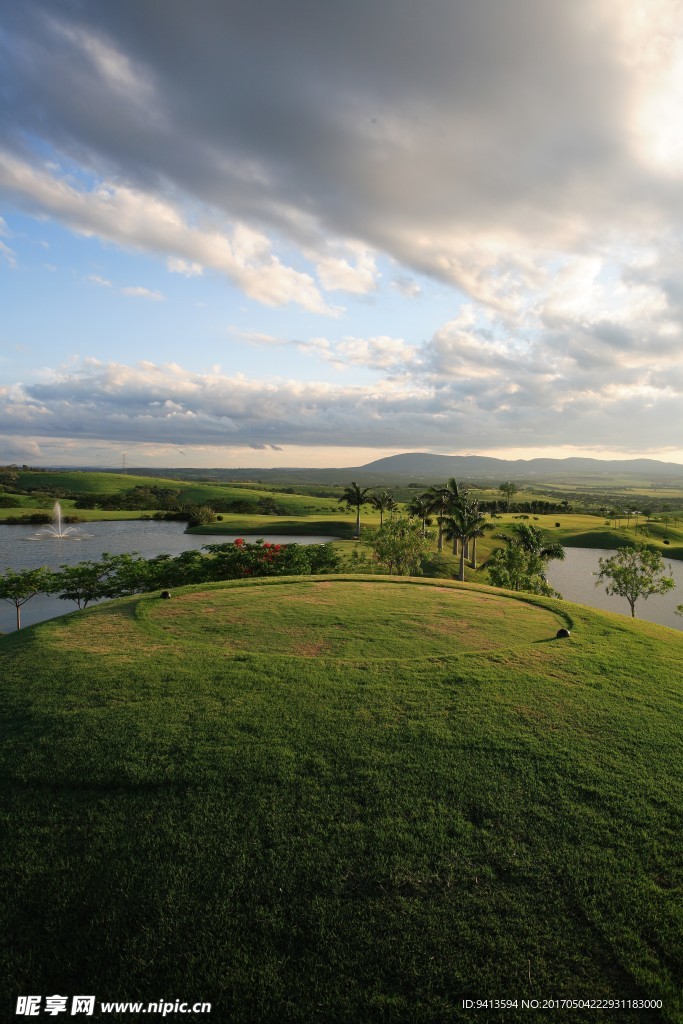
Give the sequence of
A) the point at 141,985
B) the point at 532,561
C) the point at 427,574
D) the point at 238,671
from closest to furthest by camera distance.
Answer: the point at 141,985 → the point at 238,671 → the point at 532,561 → the point at 427,574

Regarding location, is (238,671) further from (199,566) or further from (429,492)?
(429,492)

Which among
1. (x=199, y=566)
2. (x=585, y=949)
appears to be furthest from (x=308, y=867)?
(x=199, y=566)

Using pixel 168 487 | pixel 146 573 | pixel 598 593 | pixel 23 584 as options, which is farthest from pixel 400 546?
pixel 168 487

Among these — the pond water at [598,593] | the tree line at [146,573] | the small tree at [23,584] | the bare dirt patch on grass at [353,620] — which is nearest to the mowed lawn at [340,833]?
the bare dirt patch on grass at [353,620]

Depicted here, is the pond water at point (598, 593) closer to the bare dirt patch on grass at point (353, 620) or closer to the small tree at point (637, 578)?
the small tree at point (637, 578)

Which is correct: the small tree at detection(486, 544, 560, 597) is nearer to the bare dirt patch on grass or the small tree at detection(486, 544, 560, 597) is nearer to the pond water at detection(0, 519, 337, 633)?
the bare dirt patch on grass

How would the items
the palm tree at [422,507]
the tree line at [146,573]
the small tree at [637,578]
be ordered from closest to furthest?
the tree line at [146,573]
the small tree at [637,578]
the palm tree at [422,507]

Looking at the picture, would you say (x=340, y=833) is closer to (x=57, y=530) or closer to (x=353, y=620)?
(x=353, y=620)
